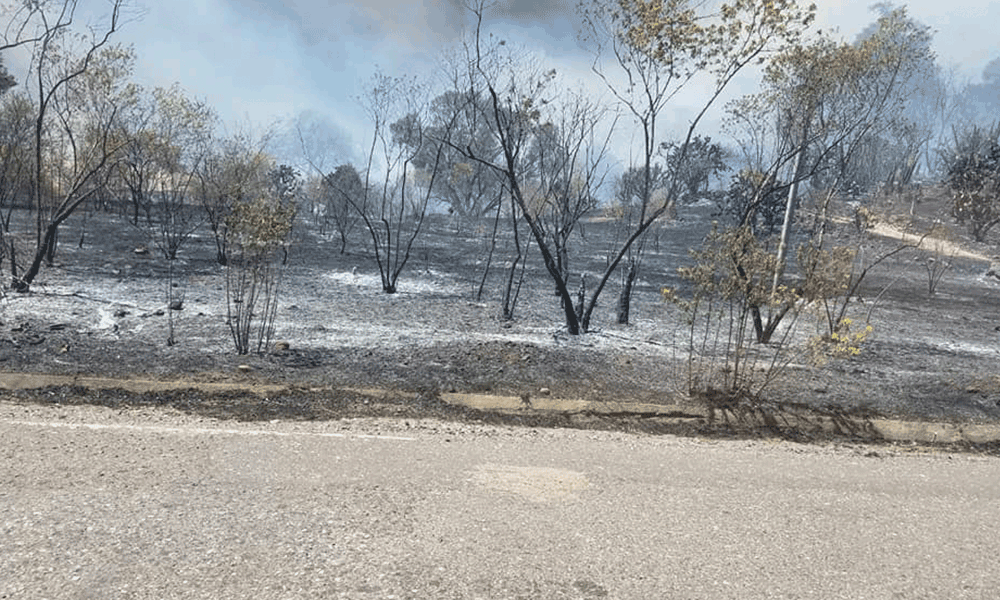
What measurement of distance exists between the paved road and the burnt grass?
2.37ft

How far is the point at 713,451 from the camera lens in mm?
5027

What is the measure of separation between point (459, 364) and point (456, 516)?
3693mm

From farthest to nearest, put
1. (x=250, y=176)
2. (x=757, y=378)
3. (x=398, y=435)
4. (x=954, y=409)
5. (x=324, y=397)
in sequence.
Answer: (x=250, y=176), (x=757, y=378), (x=954, y=409), (x=324, y=397), (x=398, y=435)

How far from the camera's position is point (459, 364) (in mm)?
7211

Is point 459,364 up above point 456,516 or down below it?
above

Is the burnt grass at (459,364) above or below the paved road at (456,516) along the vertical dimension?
above

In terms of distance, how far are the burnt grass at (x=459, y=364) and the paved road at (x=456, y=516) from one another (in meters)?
0.72

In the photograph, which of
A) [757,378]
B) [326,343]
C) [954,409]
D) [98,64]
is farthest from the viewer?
[98,64]

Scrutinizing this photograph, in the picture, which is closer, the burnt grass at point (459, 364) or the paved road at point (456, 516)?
the paved road at point (456, 516)

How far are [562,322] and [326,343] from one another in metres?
3.94

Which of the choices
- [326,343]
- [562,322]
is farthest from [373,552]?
[562,322]

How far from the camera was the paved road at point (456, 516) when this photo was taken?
2.94 meters

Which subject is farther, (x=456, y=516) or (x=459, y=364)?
(x=459, y=364)

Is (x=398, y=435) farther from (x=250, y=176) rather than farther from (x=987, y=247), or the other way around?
(x=987, y=247)
